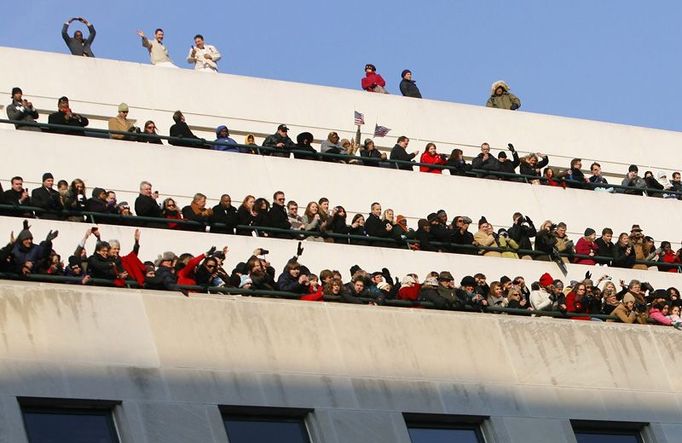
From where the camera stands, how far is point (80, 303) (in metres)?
23.5

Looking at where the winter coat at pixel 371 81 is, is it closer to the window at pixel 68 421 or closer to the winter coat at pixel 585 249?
the winter coat at pixel 585 249

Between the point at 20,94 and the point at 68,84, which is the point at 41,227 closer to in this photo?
the point at 20,94

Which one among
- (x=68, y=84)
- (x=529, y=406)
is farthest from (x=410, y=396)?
(x=68, y=84)

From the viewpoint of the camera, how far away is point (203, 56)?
124 feet

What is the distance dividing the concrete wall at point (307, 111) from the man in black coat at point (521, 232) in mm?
4899

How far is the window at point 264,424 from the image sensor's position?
23.8 metres

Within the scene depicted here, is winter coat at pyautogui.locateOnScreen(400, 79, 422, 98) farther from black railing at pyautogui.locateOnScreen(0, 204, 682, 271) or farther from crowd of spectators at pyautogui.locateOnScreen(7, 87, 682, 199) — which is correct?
black railing at pyautogui.locateOnScreen(0, 204, 682, 271)

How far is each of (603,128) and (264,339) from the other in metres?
19.8

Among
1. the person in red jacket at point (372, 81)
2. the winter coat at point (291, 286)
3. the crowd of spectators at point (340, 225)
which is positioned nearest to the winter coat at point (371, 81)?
the person in red jacket at point (372, 81)

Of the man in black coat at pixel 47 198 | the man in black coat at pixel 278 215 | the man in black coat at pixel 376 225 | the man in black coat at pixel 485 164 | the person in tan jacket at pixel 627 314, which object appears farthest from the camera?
the man in black coat at pixel 485 164

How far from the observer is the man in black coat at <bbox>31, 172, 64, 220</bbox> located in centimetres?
2864

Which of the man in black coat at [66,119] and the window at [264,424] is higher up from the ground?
the man in black coat at [66,119]

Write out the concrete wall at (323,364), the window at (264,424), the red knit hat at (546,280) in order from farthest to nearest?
the red knit hat at (546,280) < the window at (264,424) < the concrete wall at (323,364)

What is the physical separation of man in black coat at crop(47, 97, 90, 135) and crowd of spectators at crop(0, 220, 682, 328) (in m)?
3.67
